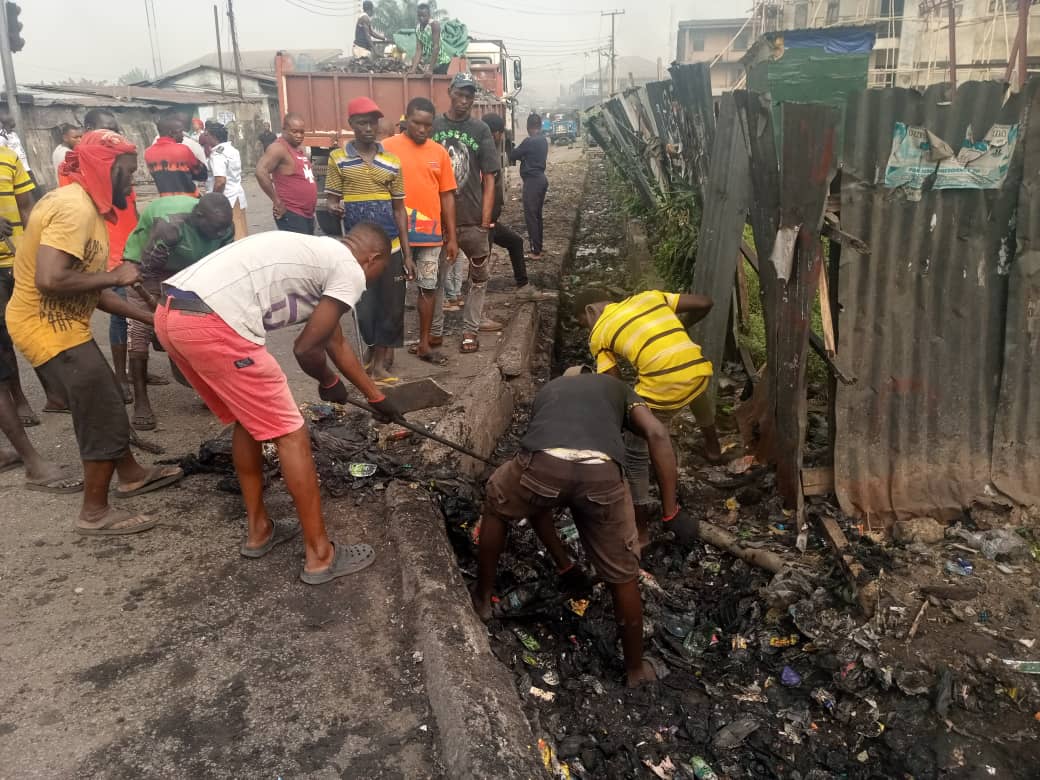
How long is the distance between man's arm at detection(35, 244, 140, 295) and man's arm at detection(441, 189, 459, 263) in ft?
8.96

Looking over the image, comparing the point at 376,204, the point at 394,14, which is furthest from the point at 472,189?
the point at 394,14

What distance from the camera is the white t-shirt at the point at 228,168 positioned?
8047 mm

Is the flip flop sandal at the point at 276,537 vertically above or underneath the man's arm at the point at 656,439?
underneath

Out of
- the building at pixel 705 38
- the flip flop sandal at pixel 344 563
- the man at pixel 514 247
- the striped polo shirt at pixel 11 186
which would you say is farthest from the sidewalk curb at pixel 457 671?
the building at pixel 705 38

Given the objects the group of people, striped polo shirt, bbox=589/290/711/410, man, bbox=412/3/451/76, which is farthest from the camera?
man, bbox=412/3/451/76

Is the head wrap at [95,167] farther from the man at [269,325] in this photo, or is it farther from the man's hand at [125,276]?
the man at [269,325]

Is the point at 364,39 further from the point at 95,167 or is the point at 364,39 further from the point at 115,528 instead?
the point at 115,528

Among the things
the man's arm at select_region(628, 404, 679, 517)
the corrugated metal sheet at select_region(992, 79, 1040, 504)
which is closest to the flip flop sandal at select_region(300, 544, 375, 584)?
the man's arm at select_region(628, 404, 679, 517)

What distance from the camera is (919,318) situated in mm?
3549

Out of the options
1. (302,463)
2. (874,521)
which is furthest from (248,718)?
(874,521)

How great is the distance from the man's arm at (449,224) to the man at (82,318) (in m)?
2.55

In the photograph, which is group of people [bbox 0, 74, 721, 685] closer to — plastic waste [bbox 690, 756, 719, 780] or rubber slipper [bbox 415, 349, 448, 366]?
plastic waste [bbox 690, 756, 719, 780]

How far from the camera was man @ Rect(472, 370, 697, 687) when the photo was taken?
8.84 ft

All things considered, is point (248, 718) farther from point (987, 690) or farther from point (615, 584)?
point (987, 690)
